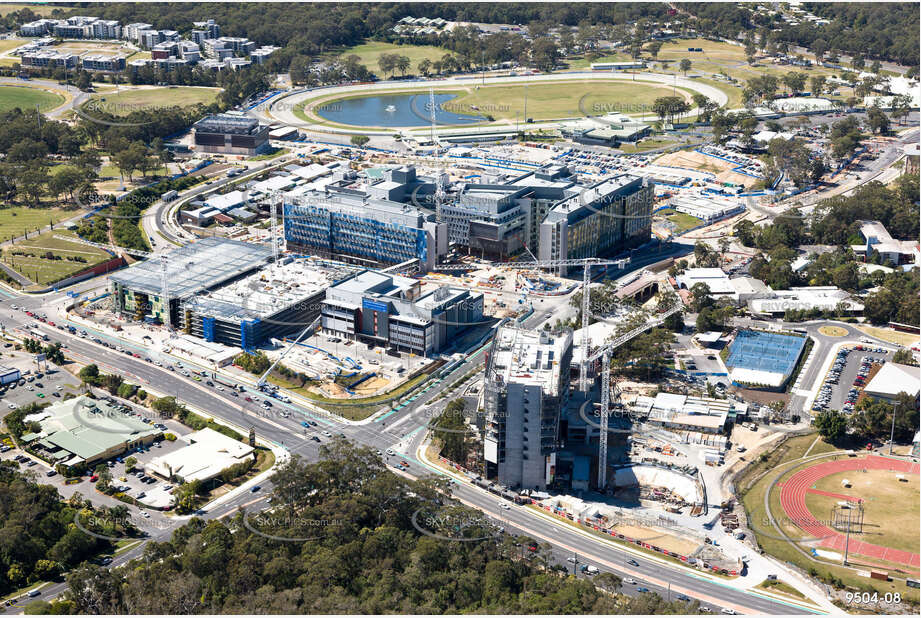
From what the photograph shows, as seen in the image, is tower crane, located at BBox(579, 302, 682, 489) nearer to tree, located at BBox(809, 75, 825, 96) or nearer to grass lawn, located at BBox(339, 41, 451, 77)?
tree, located at BBox(809, 75, 825, 96)

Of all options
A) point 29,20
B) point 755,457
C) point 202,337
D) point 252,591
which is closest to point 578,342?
point 755,457

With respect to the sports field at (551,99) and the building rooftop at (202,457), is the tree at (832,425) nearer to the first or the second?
the building rooftop at (202,457)

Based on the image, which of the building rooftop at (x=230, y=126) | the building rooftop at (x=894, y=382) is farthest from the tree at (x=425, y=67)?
the building rooftop at (x=894, y=382)

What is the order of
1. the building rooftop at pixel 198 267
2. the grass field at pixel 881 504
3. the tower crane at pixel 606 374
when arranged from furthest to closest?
1. the building rooftop at pixel 198 267
2. the tower crane at pixel 606 374
3. the grass field at pixel 881 504

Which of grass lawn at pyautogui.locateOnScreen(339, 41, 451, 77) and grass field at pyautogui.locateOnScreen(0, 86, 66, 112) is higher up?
grass lawn at pyautogui.locateOnScreen(339, 41, 451, 77)

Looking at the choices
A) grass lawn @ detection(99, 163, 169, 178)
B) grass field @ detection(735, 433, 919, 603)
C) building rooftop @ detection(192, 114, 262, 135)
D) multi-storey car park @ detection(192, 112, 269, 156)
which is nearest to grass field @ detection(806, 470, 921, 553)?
grass field @ detection(735, 433, 919, 603)

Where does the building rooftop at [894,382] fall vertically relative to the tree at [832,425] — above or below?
above
